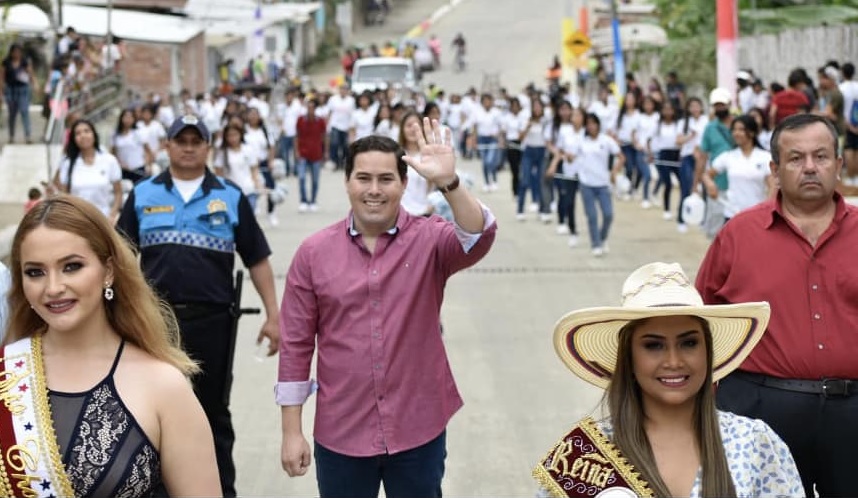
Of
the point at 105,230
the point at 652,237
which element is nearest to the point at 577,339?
the point at 105,230

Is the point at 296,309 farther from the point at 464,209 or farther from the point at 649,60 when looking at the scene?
the point at 649,60

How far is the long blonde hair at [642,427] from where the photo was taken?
3721 millimetres

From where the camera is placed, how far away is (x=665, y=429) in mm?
3898

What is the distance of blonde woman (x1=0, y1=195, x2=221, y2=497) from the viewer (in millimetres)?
3707

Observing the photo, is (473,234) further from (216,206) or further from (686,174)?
(686,174)

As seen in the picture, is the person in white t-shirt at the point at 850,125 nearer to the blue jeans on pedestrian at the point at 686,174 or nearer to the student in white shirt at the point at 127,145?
the blue jeans on pedestrian at the point at 686,174

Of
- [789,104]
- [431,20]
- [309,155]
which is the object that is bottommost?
[309,155]

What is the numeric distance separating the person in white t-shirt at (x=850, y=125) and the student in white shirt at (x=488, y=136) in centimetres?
888

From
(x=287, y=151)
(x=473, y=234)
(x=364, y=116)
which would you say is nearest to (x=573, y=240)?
(x=364, y=116)

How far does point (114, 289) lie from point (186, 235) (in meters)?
3.18

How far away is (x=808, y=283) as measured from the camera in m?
5.51

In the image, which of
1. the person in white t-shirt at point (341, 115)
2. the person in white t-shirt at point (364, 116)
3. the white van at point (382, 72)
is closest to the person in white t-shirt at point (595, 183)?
the person in white t-shirt at point (364, 116)

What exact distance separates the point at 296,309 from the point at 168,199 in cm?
196

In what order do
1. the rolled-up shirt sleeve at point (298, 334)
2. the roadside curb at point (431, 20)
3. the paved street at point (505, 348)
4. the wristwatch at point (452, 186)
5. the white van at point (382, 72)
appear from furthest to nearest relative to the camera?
the roadside curb at point (431, 20) < the white van at point (382, 72) < the paved street at point (505, 348) < the rolled-up shirt sleeve at point (298, 334) < the wristwatch at point (452, 186)
